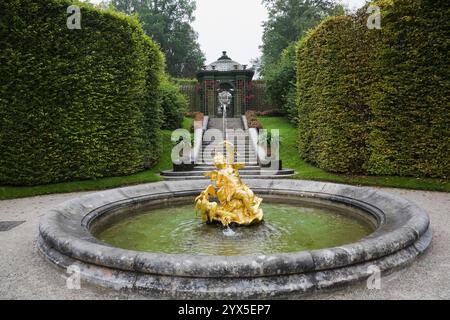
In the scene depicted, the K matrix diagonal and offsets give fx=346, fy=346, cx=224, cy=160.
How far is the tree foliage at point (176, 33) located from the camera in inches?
1941

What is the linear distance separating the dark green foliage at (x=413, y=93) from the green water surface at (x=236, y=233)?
5852 mm

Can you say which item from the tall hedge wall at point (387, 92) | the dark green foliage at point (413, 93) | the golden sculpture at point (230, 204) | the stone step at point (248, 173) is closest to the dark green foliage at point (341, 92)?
the tall hedge wall at point (387, 92)

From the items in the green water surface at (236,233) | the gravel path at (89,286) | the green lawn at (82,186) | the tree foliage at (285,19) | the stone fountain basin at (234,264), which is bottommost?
the green lawn at (82,186)

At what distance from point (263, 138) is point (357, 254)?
44.4 ft

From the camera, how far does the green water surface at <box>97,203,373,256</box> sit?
5.22 meters

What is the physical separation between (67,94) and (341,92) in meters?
9.80

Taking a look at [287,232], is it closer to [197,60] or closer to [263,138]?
[263,138]

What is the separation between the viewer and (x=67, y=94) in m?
11.8

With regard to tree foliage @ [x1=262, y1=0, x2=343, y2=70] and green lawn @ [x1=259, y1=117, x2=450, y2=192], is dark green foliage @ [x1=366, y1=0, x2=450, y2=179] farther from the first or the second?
tree foliage @ [x1=262, y1=0, x2=343, y2=70]

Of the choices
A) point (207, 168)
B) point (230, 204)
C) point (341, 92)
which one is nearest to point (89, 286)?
point (230, 204)

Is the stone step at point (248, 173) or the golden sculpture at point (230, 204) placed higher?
the golden sculpture at point (230, 204)

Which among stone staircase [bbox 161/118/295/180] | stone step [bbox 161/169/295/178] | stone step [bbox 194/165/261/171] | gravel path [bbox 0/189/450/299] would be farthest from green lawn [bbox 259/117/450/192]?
gravel path [bbox 0/189/450/299]

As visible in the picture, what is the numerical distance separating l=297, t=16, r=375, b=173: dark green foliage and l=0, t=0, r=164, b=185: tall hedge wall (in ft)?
23.8

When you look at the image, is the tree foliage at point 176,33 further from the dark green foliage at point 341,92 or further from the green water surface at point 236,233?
the green water surface at point 236,233
